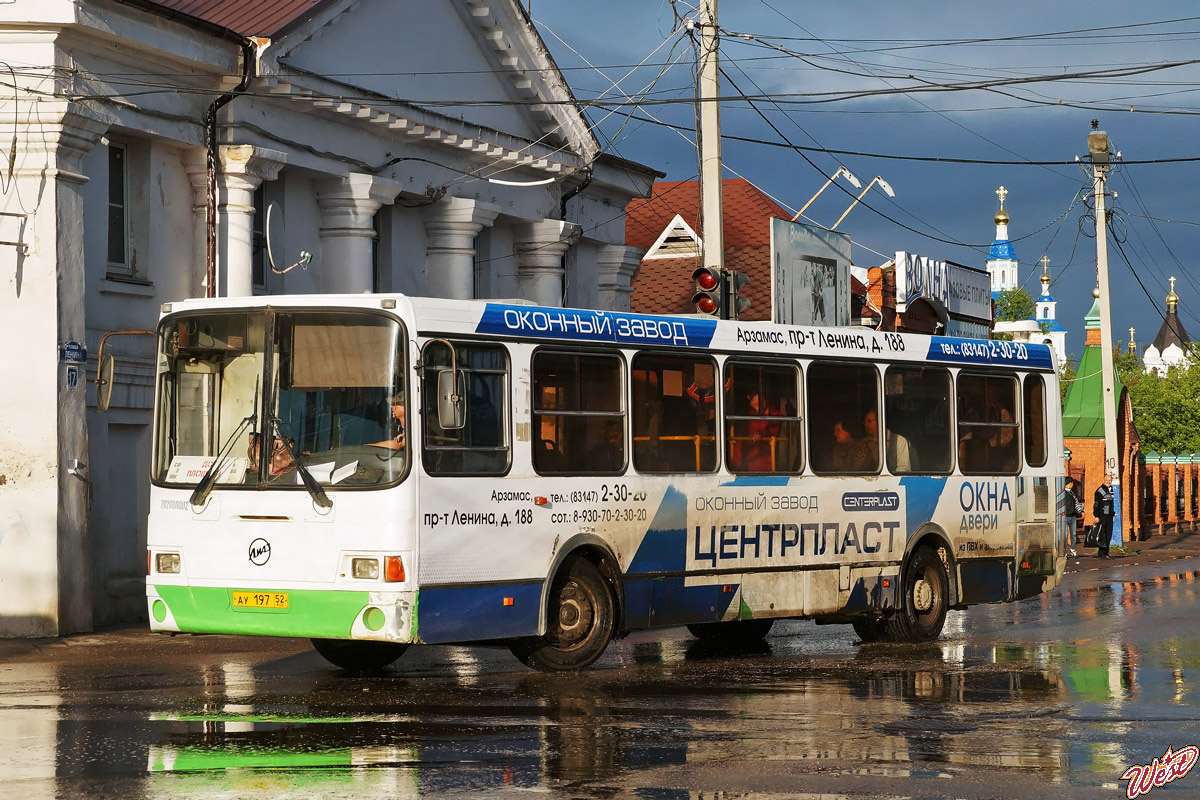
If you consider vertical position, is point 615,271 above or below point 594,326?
above

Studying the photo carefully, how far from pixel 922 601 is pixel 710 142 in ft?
22.4

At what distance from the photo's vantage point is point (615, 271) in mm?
31891

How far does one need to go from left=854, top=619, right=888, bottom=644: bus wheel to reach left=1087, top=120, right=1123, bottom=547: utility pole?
23.3 metres

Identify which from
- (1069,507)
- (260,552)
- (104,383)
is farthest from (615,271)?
(260,552)

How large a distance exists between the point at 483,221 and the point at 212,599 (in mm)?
14334

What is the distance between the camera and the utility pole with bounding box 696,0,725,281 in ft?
69.6

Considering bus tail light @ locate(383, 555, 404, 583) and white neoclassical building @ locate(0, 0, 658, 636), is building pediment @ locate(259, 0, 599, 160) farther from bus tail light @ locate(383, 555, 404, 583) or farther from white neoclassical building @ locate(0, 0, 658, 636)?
bus tail light @ locate(383, 555, 404, 583)

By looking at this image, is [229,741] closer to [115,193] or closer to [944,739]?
[944,739]

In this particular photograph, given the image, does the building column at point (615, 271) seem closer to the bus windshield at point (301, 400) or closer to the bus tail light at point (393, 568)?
the bus windshield at point (301, 400)

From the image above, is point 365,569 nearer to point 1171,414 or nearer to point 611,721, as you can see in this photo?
point 611,721

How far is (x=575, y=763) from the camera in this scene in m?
9.33

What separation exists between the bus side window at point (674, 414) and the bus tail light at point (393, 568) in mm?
2612

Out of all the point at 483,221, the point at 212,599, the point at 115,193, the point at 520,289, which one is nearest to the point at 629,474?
the point at 212,599

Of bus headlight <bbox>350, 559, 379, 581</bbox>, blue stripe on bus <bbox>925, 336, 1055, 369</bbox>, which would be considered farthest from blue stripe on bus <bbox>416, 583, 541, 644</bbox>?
blue stripe on bus <bbox>925, 336, 1055, 369</bbox>
